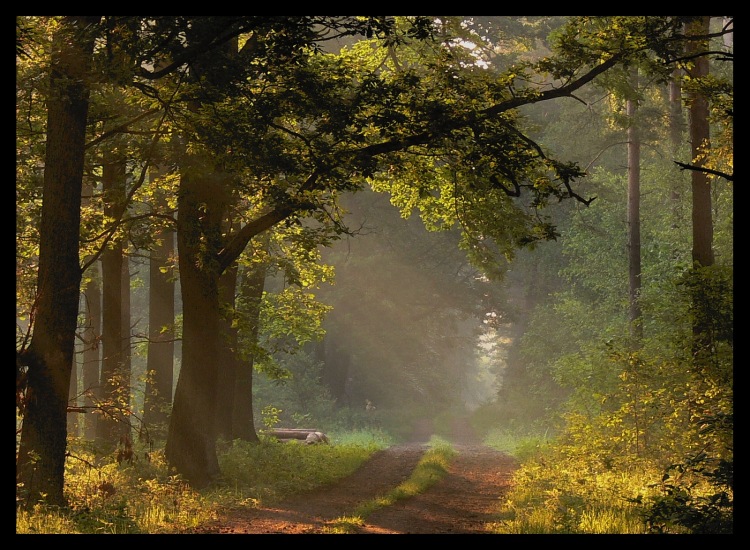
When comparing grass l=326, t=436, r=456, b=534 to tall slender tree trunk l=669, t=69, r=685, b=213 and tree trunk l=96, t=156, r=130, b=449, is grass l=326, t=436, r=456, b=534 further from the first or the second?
tall slender tree trunk l=669, t=69, r=685, b=213

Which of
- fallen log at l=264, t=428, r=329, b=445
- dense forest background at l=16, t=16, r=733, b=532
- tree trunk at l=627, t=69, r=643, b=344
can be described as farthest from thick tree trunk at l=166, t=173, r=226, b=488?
tree trunk at l=627, t=69, r=643, b=344

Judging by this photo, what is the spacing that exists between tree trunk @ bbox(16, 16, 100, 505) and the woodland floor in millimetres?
2568

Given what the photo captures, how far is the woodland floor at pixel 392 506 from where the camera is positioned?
1207cm

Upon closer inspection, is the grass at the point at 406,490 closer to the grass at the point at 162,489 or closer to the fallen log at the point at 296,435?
the grass at the point at 162,489

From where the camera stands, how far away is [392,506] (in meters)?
14.8

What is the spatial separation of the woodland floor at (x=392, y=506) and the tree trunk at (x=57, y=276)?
2.57m

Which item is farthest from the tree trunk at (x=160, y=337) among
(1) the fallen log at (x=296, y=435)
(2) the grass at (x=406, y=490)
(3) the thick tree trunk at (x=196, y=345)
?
(1) the fallen log at (x=296, y=435)

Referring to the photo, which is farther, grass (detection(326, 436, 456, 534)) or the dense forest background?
the dense forest background

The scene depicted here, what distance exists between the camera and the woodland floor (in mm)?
12067

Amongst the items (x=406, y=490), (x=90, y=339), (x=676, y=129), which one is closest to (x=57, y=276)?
(x=406, y=490)

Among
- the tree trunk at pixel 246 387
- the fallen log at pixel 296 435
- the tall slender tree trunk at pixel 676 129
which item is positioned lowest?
the fallen log at pixel 296 435

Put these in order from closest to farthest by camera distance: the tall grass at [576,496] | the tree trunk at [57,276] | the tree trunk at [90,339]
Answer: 1. the tall grass at [576,496]
2. the tree trunk at [57,276]
3. the tree trunk at [90,339]

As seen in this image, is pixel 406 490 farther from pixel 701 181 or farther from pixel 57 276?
pixel 701 181

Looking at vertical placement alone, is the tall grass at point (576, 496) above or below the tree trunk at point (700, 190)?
below
